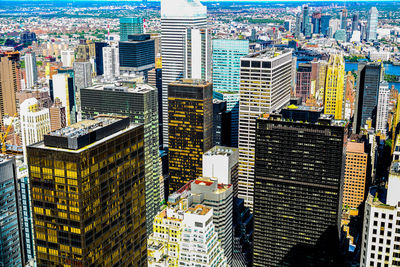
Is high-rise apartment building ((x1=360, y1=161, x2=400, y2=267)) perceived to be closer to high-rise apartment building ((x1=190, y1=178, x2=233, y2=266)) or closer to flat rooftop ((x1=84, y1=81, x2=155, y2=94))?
high-rise apartment building ((x1=190, y1=178, x2=233, y2=266))

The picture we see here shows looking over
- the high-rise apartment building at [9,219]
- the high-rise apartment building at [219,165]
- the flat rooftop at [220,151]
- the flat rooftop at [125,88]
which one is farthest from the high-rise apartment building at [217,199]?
the high-rise apartment building at [9,219]

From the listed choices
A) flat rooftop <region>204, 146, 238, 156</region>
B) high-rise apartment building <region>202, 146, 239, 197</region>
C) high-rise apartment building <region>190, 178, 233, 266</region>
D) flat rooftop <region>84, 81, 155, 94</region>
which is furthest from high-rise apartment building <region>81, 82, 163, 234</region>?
high-rise apartment building <region>190, 178, 233, 266</region>

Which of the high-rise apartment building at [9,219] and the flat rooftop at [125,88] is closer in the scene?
the high-rise apartment building at [9,219]

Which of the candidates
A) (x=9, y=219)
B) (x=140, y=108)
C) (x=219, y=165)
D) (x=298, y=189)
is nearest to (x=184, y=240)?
(x=298, y=189)

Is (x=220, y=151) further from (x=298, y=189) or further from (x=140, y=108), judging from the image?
(x=298, y=189)

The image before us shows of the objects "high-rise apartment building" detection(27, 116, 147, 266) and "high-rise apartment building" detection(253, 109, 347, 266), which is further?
"high-rise apartment building" detection(253, 109, 347, 266)

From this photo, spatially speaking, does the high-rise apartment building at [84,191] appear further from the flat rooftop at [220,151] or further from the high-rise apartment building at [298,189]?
the flat rooftop at [220,151]
